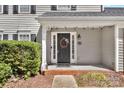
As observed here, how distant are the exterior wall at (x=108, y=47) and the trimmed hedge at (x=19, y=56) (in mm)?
4643

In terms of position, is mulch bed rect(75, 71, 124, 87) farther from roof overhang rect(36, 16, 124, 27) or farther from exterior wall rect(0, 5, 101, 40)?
exterior wall rect(0, 5, 101, 40)

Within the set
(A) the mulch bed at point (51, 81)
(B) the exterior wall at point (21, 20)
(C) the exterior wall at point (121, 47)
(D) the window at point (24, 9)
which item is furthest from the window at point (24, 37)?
(C) the exterior wall at point (121, 47)

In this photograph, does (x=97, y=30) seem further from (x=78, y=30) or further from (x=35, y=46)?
(x=35, y=46)

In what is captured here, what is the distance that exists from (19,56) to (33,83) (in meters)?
1.64

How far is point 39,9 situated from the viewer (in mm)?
18953

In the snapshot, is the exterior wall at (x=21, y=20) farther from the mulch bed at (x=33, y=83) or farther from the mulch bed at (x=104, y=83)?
the mulch bed at (x=104, y=83)

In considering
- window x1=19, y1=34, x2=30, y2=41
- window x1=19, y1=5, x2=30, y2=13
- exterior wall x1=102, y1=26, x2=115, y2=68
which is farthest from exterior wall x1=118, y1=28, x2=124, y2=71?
window x1=19, y1=5, x2=30, y2=13

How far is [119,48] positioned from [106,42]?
6.59 feet

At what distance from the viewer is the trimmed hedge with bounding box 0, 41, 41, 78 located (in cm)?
1313

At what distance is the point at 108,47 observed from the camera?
54.6 feet

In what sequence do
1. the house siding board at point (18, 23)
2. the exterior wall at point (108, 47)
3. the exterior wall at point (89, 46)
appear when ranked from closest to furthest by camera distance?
the exterior wall at point (108, 47) < the exterior wall at point (89, 46) < the house siding board at point (18, 23)

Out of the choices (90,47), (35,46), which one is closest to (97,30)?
(90,47)

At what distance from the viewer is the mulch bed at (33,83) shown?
11453 mm

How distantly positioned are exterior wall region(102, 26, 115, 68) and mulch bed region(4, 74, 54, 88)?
3973 millimetres
